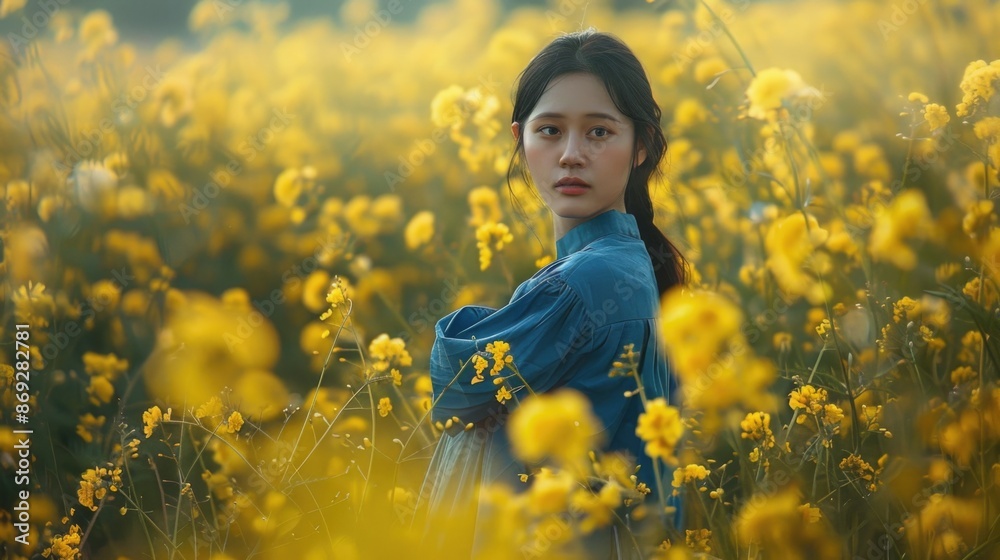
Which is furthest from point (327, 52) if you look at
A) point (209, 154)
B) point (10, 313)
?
point (10, 313)

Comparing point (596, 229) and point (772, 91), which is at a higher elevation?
point (772, 91)

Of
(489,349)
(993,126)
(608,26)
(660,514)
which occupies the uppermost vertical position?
(608,26)

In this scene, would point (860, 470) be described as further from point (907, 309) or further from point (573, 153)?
point (573, 153)

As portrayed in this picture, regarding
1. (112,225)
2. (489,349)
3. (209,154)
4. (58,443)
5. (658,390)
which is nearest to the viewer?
(489,349)

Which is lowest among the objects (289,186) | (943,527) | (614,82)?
(943,527)

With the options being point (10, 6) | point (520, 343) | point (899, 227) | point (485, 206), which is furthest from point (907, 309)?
point (10, 6)

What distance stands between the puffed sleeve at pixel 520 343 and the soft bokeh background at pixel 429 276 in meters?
0.05

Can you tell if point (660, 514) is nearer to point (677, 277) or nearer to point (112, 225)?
point (677, 277)

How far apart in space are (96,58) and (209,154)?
0.47 metres

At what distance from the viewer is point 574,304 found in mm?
1184

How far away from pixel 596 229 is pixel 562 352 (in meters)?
0.21

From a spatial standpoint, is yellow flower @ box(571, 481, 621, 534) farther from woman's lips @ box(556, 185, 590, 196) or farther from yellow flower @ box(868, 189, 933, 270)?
yellow flower @ box(868, 189, 933, 270)

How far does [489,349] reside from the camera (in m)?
1.13

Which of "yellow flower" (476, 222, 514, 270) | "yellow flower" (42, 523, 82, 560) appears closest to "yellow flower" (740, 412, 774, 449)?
"yellow flower" (476, 222, 514, 270)
